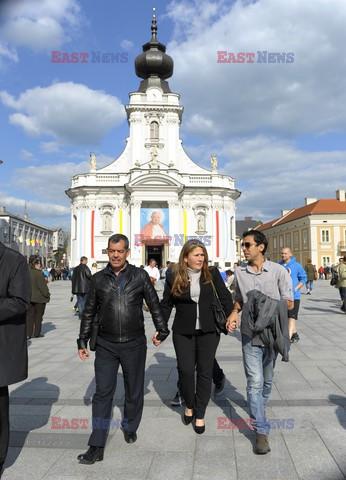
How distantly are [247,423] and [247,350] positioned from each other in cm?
93

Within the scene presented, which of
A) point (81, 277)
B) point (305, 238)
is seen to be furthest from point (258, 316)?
point (305, 238)

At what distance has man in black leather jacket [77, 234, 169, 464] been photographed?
361cm

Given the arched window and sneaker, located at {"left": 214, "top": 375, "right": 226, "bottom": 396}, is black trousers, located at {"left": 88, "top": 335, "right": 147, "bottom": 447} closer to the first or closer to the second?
sneaker, located at {"left": 214, "top": 375, "right": 226, "bottom": 396}

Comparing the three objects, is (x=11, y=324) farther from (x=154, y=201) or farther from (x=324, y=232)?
(x=324, y=232)

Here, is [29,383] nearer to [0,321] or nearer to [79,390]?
[79,390]

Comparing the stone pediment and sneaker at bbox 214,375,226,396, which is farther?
the stone pediment

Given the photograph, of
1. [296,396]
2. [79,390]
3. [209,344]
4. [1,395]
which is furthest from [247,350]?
[79,390]

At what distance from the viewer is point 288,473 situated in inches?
121

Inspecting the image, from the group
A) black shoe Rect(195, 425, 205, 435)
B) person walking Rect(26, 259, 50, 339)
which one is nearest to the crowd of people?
black shoe Rect(195, 425, 205, 435)

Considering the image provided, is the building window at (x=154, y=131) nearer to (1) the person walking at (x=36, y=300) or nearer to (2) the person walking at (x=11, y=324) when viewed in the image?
(1) the person walking at (x=36, y=300)

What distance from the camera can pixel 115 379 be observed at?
367cm

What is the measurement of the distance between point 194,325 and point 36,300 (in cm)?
622

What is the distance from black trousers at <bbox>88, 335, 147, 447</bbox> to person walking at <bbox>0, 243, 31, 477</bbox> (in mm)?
713

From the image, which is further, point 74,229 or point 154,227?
point 74,229
